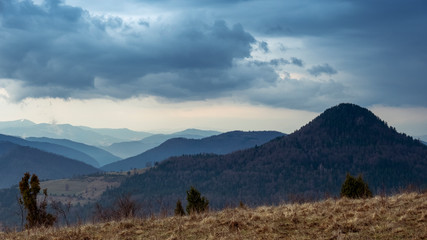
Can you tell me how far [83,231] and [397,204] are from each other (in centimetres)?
1511

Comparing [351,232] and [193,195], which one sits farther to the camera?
[193,195]

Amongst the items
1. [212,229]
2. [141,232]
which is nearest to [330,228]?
[212,229]

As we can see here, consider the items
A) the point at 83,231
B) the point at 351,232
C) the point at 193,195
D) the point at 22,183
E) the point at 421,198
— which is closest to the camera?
the point at 351,232

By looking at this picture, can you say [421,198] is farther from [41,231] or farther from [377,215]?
[41,231]

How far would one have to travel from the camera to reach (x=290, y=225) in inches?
660

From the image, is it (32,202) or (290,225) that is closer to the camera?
(290,225)

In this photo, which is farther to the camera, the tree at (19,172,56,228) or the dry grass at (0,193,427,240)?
the tree at (19,172,56,228)

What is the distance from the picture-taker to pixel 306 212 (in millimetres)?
18797

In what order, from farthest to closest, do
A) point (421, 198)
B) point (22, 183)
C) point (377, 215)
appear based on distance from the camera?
point (22, 183) → point (421, 198) → point (377, 215)

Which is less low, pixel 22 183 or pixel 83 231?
pixel 22 183

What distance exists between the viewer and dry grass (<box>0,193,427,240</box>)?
49.1 ft

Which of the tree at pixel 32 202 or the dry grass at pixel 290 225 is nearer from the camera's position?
the dry grass at pixel 290 225

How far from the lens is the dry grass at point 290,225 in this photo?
15.0m

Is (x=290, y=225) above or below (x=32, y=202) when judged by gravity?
below
